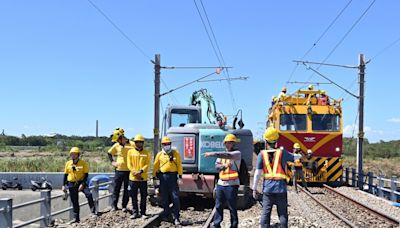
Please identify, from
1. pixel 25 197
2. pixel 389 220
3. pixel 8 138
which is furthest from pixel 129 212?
pixel 8 138

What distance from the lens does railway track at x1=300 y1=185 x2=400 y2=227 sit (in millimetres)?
13328

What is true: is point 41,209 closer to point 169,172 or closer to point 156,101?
point 169,172

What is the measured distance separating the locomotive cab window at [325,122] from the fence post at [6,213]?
16.2 m

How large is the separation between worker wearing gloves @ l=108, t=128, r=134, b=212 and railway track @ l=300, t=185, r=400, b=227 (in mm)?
5618

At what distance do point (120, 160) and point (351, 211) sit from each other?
729cm

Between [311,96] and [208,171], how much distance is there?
10510 mm

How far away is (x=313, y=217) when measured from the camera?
13812 mm

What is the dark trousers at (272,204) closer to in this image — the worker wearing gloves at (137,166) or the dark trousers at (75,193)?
the worker wearing gloves at (137,166)

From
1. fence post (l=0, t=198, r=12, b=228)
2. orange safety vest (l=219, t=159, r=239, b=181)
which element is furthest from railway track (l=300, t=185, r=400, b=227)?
fence post (l=0, t=198, r=12, b=228)

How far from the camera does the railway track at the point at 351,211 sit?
13.3 m

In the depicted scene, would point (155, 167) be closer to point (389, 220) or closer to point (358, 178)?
point (389, 220)

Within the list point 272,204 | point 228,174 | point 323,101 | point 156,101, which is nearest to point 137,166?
point 228,174

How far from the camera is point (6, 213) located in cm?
981

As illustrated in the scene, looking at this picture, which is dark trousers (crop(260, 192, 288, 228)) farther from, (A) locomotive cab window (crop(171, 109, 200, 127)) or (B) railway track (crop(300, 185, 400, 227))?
(A) locomotive cab window (crop(171, 109, 200, 127))
